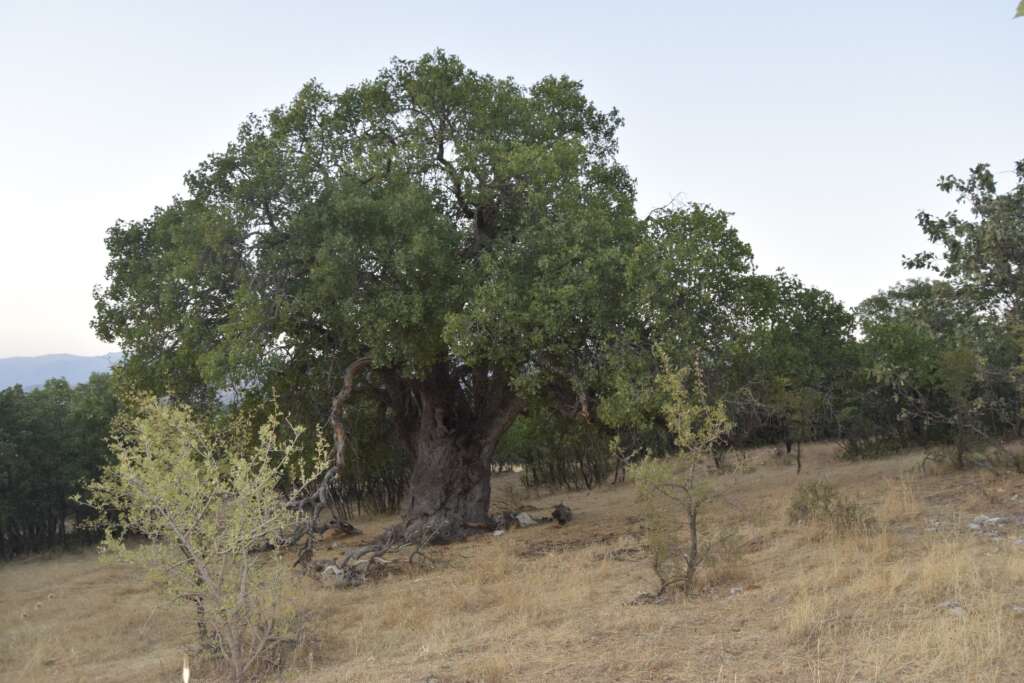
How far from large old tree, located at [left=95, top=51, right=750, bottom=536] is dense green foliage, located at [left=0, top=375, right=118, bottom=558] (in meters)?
14.4

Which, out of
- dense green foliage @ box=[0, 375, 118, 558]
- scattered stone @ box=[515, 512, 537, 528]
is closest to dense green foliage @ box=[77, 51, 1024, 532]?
scattered stone @ box=[515, 512, 537, 528]

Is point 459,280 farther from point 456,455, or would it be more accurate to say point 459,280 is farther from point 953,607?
point 953,607

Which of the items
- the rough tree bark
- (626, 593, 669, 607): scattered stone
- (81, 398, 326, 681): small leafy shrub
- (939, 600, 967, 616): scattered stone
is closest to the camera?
(939, 600, 967, 616): scattered stone

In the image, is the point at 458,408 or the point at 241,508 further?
the point at 458,408

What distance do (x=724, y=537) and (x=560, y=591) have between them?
254 centimetres

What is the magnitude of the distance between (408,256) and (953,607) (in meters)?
11.6

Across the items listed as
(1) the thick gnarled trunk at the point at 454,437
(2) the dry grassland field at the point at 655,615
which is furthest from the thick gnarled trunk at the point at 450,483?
(2) the dry grassland field at the point at 655,615

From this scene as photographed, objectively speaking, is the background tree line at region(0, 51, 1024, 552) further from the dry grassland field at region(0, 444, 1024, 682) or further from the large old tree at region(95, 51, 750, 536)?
the dry grassland field at region(0, 444, 1024, 682)

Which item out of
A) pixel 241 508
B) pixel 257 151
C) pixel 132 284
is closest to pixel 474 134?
pixel 257 151

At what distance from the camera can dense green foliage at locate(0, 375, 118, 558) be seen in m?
31.4

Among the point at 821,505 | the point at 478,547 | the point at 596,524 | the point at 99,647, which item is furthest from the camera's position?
the point at 596,524

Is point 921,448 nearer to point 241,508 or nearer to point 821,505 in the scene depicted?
point 821,505

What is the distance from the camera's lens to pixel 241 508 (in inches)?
354

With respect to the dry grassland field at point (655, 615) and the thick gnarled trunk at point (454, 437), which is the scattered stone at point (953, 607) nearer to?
the dry grassland field at point (655, 615)
